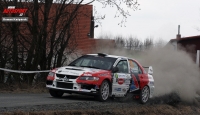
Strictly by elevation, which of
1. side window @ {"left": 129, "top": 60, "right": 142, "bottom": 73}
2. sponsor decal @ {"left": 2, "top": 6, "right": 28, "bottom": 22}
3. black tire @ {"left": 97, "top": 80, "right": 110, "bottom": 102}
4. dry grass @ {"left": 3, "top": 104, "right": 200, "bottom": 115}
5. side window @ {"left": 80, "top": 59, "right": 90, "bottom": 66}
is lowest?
dry grass @ {"left": 3, "top": 104, "right": 200, "bottom": 115}

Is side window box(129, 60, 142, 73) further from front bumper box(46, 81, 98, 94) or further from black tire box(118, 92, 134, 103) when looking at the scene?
front bumper box(46, 81, 98, 94)

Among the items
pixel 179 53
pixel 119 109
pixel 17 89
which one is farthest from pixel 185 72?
pixel 119 109

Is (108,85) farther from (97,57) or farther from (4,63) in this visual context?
(4,63)

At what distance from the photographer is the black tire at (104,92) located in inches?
554

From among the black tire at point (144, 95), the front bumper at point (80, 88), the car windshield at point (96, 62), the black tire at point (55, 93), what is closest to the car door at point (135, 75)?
the black tire at point (144, 95)

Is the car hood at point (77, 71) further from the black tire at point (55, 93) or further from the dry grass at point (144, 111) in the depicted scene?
the dry grass at point (144, 111)

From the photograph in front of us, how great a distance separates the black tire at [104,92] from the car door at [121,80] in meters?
0.36

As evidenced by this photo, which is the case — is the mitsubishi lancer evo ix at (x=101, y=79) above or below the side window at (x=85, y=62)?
below

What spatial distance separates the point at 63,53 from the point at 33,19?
3.47 m

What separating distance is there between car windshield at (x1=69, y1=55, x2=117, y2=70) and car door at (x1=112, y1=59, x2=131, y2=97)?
338 millimetres

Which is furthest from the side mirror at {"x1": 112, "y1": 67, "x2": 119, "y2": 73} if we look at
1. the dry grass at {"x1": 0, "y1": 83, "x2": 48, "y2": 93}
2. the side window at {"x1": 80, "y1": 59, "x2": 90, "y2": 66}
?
the dry grass at {"x1": 0, "y1": 83, "x2": 48, "y2": 93}

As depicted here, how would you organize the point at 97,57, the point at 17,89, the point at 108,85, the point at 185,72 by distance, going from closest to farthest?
the point at 108,85 < the point at 97,57 < the point at 17,89 < the point at 185,72

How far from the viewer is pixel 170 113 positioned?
16188 mm

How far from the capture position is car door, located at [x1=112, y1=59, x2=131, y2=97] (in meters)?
14.9
